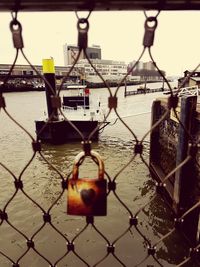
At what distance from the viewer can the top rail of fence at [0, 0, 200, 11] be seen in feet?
3.71

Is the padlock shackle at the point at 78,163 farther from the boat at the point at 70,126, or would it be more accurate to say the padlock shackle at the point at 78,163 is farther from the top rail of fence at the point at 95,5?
the boat at the point at 70,126

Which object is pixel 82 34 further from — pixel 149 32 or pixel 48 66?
pixel 48 66

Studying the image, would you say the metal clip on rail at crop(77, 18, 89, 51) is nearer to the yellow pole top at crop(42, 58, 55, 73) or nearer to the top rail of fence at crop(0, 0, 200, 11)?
the top rail of fence at crop(0, 0, 200, 11)

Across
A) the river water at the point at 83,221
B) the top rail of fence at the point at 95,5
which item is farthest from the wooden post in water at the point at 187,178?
the top rail of fence at the point at 95,5

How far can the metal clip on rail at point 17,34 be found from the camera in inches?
45.2

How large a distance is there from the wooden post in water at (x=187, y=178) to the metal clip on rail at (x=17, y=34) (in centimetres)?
508

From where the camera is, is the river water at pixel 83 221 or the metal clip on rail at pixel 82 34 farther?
the river water at pixel 83 221

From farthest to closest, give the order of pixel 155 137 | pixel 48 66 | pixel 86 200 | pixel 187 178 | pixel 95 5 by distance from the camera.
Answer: pixel 48 66, pixel 155 137, pixel 187 178, pixel 86 200, pixel 95 5

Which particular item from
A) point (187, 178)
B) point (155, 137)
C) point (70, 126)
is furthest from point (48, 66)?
point (187, 178)


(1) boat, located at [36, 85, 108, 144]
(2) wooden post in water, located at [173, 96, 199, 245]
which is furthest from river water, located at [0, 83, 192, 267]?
(1) boat, located at [36, 85, 108, 144]

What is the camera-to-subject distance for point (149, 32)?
1.17 meters

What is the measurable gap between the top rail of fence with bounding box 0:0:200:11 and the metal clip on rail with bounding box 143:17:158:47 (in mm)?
65

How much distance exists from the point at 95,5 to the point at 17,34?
1.40ft

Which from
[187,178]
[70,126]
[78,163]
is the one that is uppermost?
[78,163]
